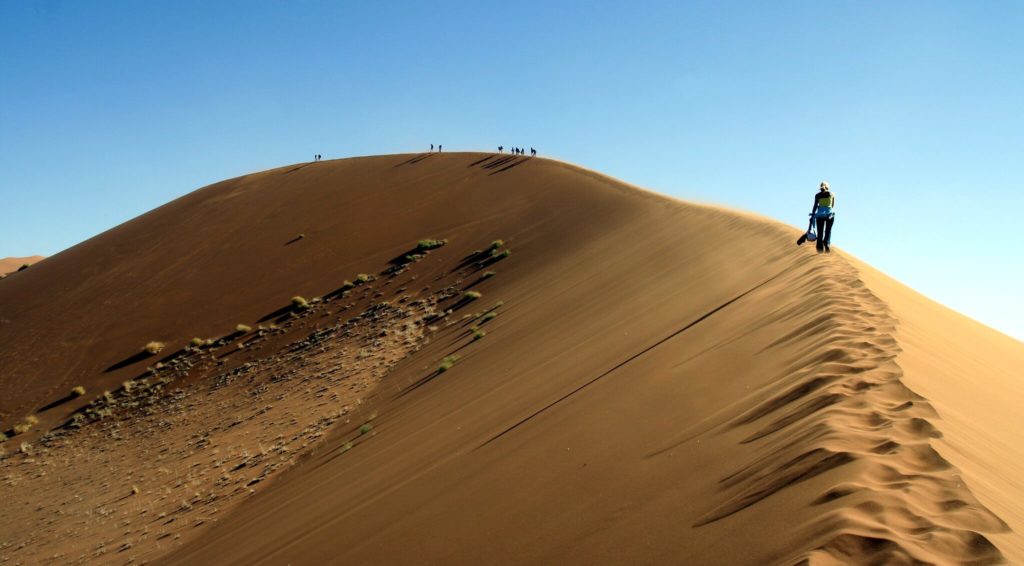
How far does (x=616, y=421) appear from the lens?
24.5 feet

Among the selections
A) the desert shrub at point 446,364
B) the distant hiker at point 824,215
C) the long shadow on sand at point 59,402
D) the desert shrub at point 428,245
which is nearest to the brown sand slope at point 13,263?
the long shadow on sand at point 59,402

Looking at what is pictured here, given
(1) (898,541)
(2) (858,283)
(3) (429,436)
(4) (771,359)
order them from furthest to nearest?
(3) (429,436) → (2) (858,283) → (4) (771,359) → (1) (898,541)

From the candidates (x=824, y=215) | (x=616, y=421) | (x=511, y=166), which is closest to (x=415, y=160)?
(x=511, y=166)

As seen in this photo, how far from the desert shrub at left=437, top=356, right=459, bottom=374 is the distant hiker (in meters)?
7.67

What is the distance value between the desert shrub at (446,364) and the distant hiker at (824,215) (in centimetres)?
767

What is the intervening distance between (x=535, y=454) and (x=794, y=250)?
320 inches

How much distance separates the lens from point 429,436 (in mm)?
11008

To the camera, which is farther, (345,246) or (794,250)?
(345,246)

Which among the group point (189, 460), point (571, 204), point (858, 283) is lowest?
point (189, 460)

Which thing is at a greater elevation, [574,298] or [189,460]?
[574,298]

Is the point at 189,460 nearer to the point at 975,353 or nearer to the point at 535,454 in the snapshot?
the point at 535,454

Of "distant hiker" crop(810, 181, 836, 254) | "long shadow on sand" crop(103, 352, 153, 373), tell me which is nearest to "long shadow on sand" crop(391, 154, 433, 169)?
"long shadow on sand" crop(103, 352, 153, 373)

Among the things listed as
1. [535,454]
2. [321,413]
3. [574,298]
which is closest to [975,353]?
[535,454]

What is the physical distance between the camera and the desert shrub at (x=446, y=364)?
53.3ft
